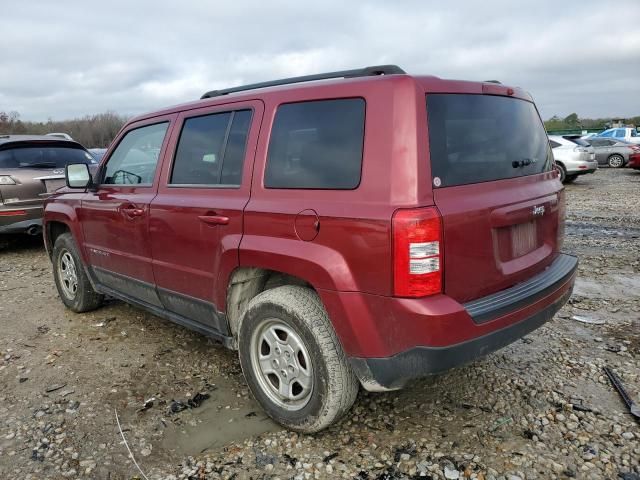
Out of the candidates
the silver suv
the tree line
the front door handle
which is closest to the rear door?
the front door handle

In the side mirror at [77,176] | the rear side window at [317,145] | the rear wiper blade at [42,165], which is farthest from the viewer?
the rear wiper blade at [42,165]

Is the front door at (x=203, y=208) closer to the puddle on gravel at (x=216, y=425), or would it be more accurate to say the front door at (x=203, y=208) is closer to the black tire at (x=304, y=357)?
the black tire at (x=304, y=357)

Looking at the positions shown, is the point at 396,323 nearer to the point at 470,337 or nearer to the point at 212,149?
the point at 470,337

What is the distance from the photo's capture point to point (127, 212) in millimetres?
3756

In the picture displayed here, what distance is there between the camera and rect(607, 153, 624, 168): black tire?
67.2 feet

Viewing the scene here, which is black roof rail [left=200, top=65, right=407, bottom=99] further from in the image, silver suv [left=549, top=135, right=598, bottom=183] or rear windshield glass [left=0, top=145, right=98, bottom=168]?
silver suv [left=549, top=135, right=598, bottom=183]

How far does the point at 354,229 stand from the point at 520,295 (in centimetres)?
98

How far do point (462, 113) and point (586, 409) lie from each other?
1895 millimetres

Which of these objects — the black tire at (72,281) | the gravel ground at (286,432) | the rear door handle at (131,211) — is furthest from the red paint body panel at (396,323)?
the black tire at (72,281)

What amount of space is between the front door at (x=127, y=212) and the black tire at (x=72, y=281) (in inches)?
13.4

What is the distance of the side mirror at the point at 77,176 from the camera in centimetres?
440

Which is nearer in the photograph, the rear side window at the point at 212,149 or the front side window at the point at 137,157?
the rear side window at the point at 212,149

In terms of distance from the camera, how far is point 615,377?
130 inches

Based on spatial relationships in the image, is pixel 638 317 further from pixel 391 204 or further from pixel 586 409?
pixel 391 204
